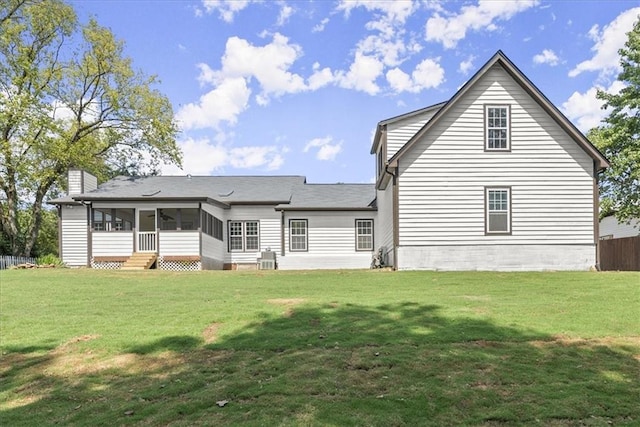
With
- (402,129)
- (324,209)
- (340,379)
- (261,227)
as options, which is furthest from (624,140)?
(340,379)

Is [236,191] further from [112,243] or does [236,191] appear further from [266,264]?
[112,243]

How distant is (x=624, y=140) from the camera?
26.0 m

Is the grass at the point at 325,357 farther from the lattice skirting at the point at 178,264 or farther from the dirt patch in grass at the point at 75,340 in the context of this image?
the lattice skirting at the point at 178,264

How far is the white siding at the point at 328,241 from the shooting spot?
24.8 m

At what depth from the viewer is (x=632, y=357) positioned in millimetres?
6434

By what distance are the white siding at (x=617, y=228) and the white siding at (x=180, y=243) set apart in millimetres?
23787

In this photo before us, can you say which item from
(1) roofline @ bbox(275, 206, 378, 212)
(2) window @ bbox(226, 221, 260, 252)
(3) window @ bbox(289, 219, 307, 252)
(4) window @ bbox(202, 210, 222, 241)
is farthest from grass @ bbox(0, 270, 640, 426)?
(2) window @ bbox(226, 221, 260, 252)

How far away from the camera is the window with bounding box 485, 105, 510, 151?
18141mm

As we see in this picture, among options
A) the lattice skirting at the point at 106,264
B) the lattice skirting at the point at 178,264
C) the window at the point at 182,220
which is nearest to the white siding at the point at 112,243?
the lattice skirting at the point at 106,264

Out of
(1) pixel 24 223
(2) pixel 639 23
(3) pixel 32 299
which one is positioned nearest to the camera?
(3) pixel 32 299

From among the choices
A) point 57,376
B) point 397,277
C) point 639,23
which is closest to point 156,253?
point 397,277

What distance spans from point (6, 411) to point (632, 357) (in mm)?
8101

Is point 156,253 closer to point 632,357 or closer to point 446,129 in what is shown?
point 446,129

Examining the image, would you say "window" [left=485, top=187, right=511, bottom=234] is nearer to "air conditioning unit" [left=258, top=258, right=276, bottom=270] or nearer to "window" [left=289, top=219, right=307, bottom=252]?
"window" [left=289, top=219, right=307, bottom=252]
